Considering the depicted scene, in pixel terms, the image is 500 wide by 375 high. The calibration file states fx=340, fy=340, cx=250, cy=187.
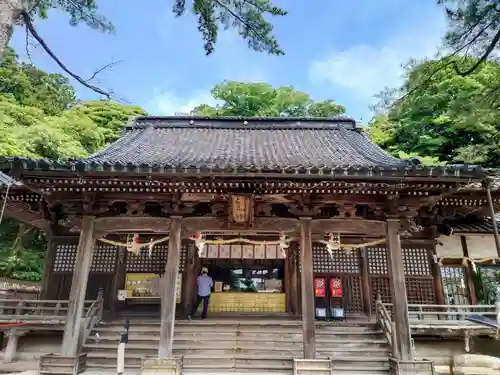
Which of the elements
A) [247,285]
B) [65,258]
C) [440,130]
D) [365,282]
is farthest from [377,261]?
[440,130]

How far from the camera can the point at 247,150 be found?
1153cm

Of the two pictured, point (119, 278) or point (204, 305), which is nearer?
point (204, 305)

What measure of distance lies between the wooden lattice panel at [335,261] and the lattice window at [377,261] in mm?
391

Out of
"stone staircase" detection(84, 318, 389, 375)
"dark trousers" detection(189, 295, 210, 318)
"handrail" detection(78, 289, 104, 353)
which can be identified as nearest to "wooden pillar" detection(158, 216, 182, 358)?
"stone staircase" detection(84, 318, 389, 375)

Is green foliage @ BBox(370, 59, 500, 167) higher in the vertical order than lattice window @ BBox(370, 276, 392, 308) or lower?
higher

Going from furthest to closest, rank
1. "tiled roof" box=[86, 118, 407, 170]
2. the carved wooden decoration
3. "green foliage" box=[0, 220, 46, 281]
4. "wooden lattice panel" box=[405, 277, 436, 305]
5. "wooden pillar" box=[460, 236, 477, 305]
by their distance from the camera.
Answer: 1. "green foliage" box=[0, 220, 46, 281]
2. "wooden pillar" box=[460, 236, 477, 305]
3. "wooden lattice panel" box=[405, 277, 436, 305]
4. "tiled roof" box=[86, 118, 407, 170]
5. the carved wooden decoration

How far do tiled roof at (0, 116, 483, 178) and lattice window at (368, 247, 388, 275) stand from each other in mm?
3013

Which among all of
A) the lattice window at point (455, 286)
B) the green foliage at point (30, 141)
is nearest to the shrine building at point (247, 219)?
the lattice window at point (455, 286)

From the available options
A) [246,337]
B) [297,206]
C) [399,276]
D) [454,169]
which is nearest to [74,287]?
[246,337]

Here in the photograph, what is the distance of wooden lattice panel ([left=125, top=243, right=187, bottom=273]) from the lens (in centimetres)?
1083

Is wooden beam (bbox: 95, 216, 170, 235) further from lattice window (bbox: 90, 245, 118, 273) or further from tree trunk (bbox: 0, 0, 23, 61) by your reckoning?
tree trunk (bbox: 0, 0, 23, 61)

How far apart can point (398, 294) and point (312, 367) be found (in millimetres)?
2519

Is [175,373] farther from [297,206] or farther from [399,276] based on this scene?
[399,276]

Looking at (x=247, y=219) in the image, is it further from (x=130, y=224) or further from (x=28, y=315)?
(x=28, y=315)
